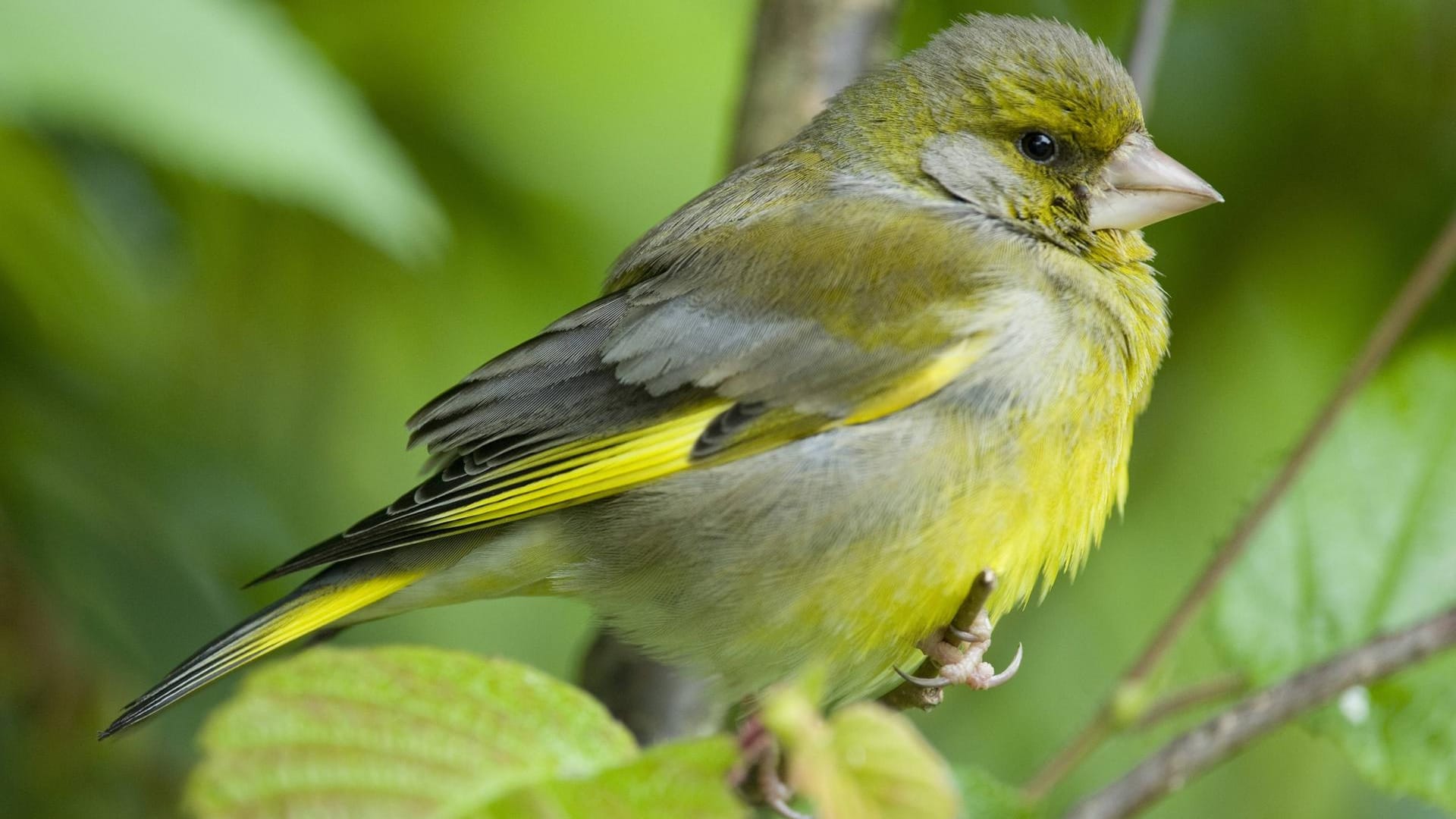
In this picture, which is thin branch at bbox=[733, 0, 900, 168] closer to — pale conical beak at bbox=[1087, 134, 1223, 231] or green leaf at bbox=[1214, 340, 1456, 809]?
pale conical beak at bbox=[1087, 134, 1223, 231]

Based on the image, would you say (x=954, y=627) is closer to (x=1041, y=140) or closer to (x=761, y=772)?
(x=761, y=772)

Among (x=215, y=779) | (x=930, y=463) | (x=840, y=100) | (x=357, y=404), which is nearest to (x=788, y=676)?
(x=930, y=463)

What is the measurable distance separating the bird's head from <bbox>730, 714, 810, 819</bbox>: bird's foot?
1.28 m

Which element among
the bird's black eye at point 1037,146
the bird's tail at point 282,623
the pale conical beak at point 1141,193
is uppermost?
the bird's tail at point 282,623

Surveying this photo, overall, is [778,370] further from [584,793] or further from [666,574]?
[584,793]

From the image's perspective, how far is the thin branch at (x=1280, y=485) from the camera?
2469 millimetres

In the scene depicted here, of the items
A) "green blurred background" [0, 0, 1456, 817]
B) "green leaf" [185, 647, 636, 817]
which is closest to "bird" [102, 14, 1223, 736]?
"green blurred background" [0, 0, 1456, 817]

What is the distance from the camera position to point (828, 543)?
2.47m

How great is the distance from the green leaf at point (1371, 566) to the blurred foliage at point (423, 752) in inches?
58.5

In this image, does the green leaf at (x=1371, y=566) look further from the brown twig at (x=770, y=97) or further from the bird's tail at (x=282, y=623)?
the bird's tail at (x=282, y=623)

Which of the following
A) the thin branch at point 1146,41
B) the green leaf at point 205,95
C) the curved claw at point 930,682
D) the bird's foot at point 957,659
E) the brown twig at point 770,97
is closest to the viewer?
the green leaf at point 205,95

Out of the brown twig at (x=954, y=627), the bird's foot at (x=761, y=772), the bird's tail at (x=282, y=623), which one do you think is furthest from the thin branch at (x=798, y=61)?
the bird's foot at (x=761, y=772)

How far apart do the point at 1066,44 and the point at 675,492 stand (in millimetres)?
1197

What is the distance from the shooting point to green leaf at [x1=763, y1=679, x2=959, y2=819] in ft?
4.24
